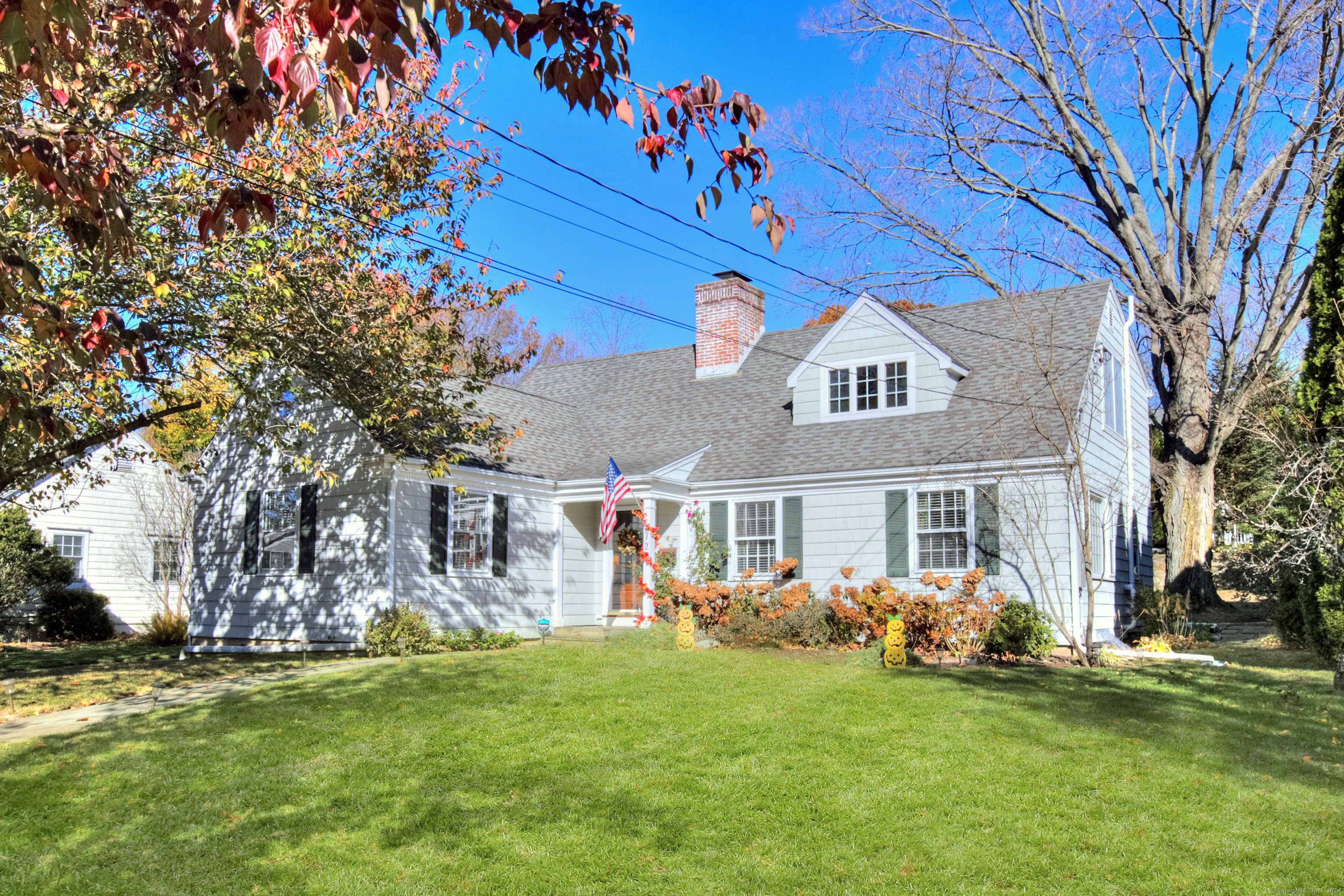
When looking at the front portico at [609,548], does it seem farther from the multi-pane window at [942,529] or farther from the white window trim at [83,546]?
the white window trim at [83,546]

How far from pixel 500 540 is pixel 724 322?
25.8 feet

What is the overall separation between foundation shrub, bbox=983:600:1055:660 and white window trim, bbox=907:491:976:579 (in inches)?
80.5

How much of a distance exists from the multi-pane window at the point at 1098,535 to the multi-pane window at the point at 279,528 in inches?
514

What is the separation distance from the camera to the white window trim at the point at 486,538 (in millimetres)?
16453

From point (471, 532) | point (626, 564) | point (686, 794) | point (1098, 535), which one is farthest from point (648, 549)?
point (686, 794)

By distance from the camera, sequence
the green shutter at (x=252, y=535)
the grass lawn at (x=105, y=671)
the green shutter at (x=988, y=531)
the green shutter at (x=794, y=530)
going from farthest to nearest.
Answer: the green shutter at (x=794, y=530) < the green shutter at (x=252, y=535) < the green shutter at (x=988, y=531) < the grass lawn at (x=105, y=671)

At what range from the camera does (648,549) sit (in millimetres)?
18312

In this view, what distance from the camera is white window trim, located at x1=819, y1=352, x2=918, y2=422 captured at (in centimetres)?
1802

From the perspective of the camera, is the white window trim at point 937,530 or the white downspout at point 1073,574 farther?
the white window trim at point 937,530

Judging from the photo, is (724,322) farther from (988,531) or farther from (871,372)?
(988,531)

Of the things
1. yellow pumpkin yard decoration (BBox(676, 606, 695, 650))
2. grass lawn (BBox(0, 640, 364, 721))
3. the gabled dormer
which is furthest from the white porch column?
grass lawn (BBox(0, 640, 364, 721))

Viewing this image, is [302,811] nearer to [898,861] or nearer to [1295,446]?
[898,861]

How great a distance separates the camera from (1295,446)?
12773mm

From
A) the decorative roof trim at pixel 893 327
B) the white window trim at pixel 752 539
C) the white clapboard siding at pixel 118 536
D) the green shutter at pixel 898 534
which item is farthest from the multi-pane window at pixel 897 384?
the white clapboard siding at pixel 118 536
